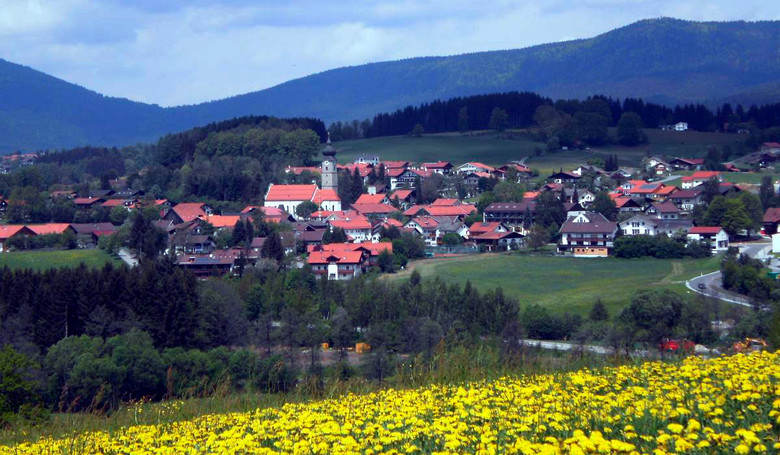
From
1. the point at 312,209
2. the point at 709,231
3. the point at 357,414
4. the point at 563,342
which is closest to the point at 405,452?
the point at 357,414

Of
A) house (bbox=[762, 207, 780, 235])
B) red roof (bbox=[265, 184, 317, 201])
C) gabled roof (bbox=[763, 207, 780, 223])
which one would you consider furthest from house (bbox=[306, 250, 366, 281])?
red roof (bbox=[265, 184, 317, 201])

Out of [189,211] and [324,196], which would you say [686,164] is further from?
[189,211]

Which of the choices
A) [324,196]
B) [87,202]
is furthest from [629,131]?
[87,202]

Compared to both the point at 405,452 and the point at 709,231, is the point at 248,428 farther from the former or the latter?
the point at 709,231

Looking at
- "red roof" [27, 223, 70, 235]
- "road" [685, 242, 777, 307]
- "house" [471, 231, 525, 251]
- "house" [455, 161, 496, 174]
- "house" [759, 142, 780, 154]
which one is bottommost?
"house" [471, 231, 525, 251]

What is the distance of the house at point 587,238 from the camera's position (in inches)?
1764

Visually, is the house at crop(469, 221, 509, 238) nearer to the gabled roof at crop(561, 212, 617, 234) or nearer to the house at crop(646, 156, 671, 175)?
the gabled roof at crop(561, 212, 617, 234)

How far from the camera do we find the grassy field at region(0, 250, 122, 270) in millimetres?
42250

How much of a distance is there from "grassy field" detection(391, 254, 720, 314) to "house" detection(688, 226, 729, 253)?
302 centimetres

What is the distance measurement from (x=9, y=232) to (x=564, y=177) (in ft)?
121

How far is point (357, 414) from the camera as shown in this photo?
21.9 ft

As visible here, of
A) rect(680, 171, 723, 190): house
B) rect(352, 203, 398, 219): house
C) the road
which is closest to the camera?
the road

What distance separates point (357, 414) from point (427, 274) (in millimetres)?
32422

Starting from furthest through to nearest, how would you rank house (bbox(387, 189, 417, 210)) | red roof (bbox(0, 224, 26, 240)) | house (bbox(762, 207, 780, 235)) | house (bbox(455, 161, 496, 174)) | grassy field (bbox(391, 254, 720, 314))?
house (bbox(455, 161, 496, 174)), house (bbox(387, 189, 417, 210)), red roof (bbox(0, 224, 26, 240)), house (bbox(762, 207, 780, 235)), grassy field (bbox(391, 254, 720, 314))
